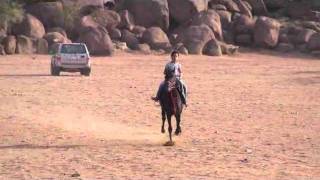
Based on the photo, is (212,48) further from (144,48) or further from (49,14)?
(49,14)

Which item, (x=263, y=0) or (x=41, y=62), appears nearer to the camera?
(x=41, y=62)

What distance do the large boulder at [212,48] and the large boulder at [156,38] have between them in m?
3.21

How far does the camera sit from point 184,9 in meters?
66.8

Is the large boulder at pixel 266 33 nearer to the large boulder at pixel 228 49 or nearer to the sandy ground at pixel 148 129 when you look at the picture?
the large boulder at pixel 228 49

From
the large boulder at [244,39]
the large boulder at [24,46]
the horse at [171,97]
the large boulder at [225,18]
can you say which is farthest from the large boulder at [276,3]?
the horse at [171,97]

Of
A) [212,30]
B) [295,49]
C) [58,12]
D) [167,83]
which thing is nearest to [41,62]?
[58,12]

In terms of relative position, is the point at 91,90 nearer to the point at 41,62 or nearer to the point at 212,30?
the point at 41,62

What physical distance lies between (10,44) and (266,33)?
2175cm

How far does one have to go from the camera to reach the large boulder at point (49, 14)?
6147cm

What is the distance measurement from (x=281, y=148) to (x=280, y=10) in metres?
60.9

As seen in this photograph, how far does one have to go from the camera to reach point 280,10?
7494 cm

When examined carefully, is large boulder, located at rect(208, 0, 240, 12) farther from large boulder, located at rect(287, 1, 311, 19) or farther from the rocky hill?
large boulder, located at rect(287, 1, 311, 19)

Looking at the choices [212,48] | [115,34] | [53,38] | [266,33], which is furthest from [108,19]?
[266,33]

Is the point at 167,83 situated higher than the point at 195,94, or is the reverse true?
the point at 167,83
